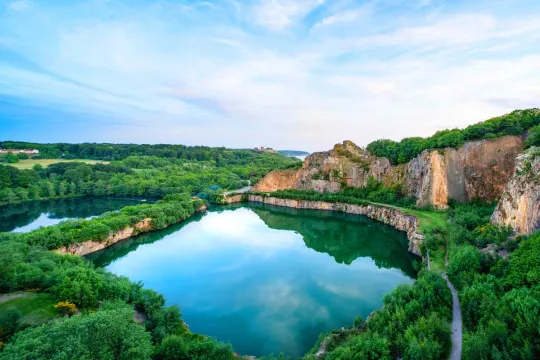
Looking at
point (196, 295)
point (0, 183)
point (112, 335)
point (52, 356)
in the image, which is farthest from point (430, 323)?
point (0, 183)

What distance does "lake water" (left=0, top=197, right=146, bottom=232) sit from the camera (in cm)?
4406

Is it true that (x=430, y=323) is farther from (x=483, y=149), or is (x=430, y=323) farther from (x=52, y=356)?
(x=483, y=149)

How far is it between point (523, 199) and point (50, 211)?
67.1 m

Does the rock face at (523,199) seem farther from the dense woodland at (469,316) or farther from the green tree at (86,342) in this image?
the green tree at (86,342)

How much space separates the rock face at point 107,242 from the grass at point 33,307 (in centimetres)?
1547

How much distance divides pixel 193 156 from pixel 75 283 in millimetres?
104493

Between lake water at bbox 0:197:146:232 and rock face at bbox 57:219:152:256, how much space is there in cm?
1597

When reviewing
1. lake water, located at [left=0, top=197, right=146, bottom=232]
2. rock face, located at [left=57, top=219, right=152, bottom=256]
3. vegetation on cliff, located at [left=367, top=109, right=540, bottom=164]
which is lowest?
lake water, located at [left=0, top=197, right=146, bottom=232]

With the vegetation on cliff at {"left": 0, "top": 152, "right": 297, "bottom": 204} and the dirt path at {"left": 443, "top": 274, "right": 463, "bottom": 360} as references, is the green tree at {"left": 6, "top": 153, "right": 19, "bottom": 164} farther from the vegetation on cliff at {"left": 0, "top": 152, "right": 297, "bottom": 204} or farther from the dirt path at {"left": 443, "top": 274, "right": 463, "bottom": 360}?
the dirt path at {"left": 443, "top": 274, "right": 463, "bottom": 360}

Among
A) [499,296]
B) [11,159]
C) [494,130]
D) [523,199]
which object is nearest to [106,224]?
[499,296]

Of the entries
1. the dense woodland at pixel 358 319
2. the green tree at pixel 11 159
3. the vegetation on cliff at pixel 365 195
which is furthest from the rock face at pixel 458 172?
the green tree at pixel 11 159

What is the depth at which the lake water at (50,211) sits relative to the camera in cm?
4406

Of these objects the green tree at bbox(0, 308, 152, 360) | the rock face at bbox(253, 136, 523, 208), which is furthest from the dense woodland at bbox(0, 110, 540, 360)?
the rock face at bbox(253, 136, 523, 208)

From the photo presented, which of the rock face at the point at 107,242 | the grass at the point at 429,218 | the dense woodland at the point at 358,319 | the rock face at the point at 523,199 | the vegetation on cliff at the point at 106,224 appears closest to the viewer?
the dense woodland at the point at 358,319
